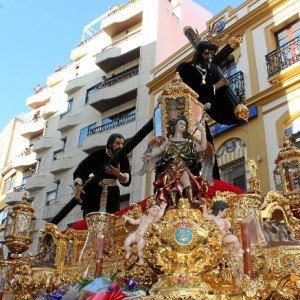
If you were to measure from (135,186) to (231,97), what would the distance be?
10.2m

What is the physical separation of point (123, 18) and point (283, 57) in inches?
494

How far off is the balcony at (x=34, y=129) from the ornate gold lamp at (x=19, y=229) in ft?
71.1

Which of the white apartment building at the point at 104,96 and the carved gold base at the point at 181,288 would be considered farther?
the white apartment building at the point at 104,96

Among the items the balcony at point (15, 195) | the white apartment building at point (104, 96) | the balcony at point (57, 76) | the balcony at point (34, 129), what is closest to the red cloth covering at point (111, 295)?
the white apartment building at point (104, 96)

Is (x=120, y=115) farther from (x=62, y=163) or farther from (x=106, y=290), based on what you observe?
(x=106, y=290)

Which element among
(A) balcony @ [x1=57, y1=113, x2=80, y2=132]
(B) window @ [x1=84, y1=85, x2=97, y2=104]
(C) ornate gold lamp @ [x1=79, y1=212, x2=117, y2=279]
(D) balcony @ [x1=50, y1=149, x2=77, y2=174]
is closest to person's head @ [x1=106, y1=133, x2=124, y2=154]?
(C) ornate gold lamp @ [x1=79, y1=212, x2=117, y2=279]

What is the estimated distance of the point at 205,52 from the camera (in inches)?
230

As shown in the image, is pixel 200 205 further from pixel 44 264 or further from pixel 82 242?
pixel 44 264

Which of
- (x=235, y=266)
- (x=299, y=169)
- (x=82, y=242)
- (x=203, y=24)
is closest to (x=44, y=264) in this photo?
(x=82, y=242)

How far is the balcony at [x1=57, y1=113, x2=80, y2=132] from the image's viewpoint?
22.8m

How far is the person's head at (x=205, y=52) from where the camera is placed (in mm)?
5773

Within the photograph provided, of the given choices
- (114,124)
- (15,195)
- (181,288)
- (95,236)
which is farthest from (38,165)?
(181,288)

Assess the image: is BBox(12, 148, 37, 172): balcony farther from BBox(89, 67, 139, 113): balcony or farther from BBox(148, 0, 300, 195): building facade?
BBox(148, 0, 300, 195): building facade

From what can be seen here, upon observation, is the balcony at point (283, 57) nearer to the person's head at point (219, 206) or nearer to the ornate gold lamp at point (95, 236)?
the person's head at point (219, 206)
